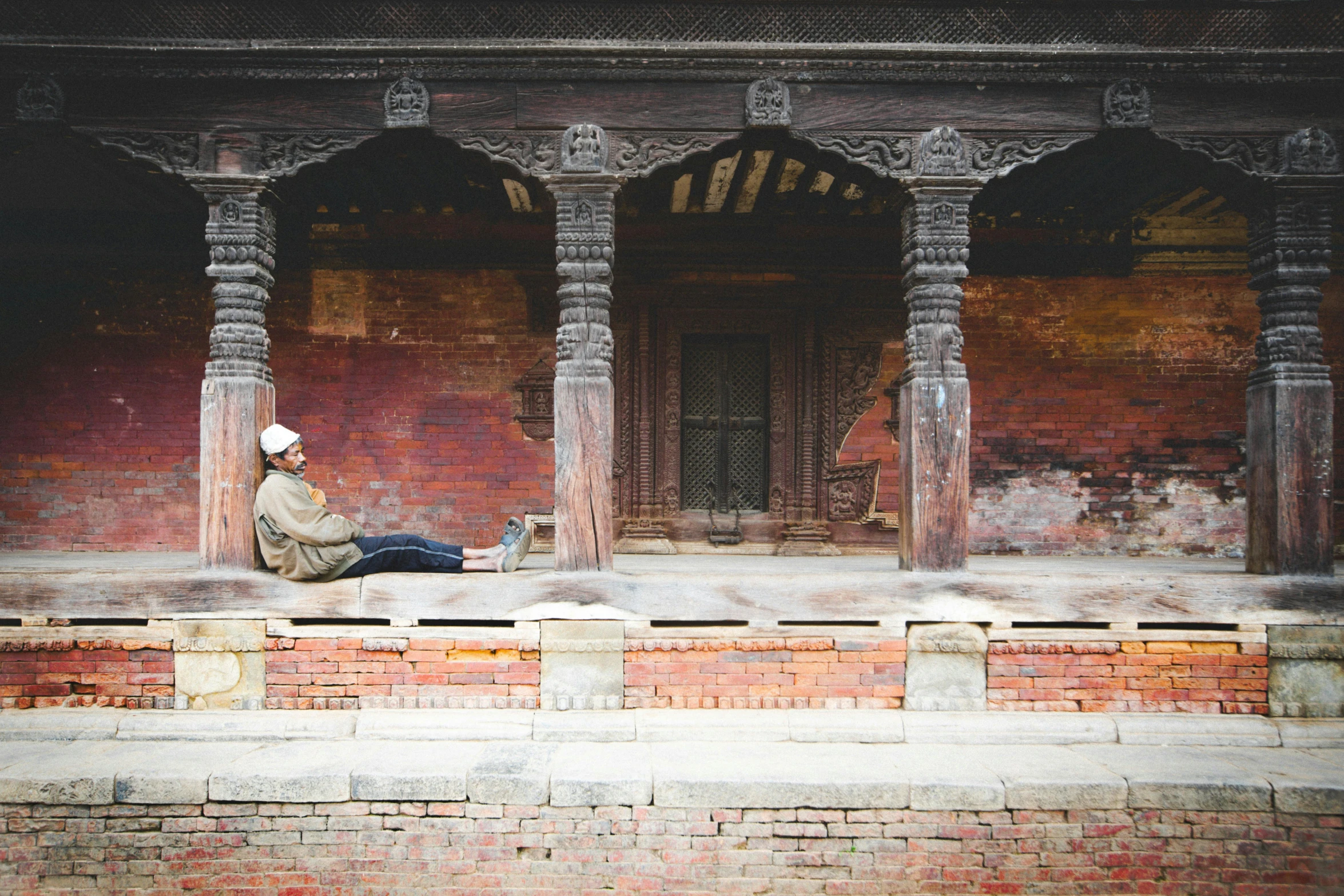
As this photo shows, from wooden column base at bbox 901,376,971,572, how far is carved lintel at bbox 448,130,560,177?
8.81 feet

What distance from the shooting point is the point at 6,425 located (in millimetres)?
6957

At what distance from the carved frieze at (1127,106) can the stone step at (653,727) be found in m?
3.68

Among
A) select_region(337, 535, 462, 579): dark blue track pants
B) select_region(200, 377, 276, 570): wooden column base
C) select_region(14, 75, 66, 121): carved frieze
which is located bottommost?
select_region(337, 535, 462, 579): dark blue track pants

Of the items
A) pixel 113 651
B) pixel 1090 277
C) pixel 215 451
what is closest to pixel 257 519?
pixel 215 451

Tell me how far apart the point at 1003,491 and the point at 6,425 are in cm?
905

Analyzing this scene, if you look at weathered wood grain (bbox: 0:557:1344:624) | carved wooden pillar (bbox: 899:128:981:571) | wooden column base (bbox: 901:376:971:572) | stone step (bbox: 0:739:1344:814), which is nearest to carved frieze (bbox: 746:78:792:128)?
carved wooden pillar (bbox: 899:128:981:571)

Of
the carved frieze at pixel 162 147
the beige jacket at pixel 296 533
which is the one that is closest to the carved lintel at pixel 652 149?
the carved frieze at pixel 162 147

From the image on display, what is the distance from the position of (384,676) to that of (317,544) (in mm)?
890

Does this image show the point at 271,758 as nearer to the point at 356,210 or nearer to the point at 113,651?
the point at 113,651

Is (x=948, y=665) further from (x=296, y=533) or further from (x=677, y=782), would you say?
(x=296, y=533)

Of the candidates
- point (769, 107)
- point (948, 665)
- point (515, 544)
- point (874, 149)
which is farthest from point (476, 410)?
point (948, 665)

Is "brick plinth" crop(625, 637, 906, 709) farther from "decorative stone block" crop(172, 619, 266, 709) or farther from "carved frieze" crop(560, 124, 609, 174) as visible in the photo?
"carved frieze" crop(560, 124, 609, 174)

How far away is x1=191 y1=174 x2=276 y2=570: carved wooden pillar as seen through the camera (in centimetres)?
475

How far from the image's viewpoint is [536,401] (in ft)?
23.4
